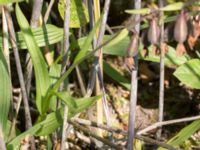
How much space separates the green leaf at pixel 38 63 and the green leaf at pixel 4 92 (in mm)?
110

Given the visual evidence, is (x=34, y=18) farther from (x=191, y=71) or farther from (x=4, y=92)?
(x=191, y=71)

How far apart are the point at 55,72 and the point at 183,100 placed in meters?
0.79

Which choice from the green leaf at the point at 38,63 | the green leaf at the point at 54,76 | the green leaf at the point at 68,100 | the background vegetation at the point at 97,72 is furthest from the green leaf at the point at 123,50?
the green leaf at the point at 68,100

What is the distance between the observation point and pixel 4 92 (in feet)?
5.03

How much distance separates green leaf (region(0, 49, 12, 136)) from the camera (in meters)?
1.51

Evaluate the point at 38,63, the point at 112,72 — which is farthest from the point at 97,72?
the point at 112,72

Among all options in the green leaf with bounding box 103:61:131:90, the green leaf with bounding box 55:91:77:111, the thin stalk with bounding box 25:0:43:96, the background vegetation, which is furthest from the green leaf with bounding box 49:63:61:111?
the green leaf with bounding box 103:61:131:90

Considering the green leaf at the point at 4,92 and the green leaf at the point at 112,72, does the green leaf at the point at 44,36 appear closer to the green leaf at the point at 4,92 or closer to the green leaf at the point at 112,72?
the green leaf at the point at 4,92

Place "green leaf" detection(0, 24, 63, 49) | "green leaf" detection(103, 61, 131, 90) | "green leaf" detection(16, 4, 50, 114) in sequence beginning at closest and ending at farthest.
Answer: "green leaf" detection(16, 4, 50, 114) < "green leaf" detection(0, 24, 63, 49) < "green leaf" detection(103, 61, 131, 90)

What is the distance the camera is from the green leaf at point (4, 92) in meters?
1.51

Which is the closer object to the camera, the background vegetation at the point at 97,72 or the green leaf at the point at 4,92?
the background vegetation at the point at 97,72

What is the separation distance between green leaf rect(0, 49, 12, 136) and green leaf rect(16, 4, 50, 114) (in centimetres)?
11

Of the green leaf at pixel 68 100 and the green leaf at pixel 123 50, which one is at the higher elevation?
the green leaf at pixel 123 50

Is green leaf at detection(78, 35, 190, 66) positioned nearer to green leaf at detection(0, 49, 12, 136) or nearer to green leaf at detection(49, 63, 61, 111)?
green leaf at detection(49, 63, 61, 111)
